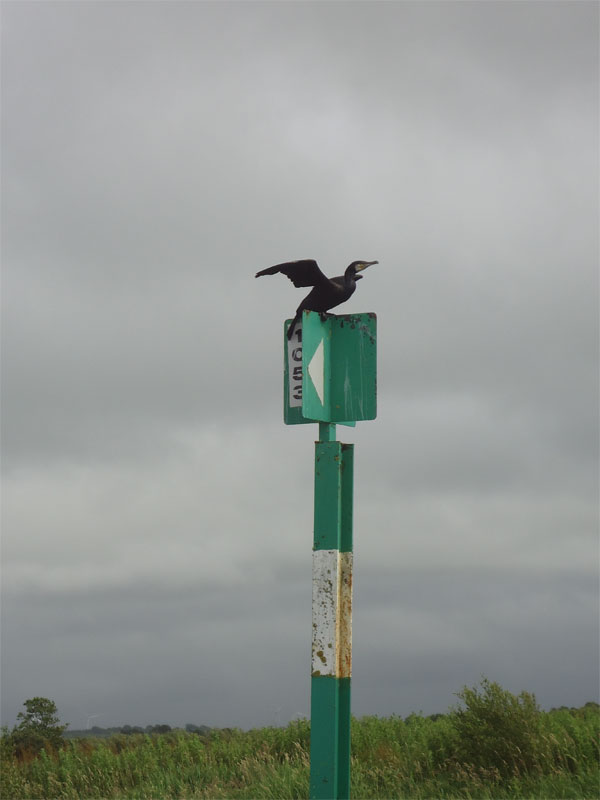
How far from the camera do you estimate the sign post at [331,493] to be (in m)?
5.70

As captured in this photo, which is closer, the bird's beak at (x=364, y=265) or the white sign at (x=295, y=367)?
the white sign at (x=295, y=367)

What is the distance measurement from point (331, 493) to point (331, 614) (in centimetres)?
79

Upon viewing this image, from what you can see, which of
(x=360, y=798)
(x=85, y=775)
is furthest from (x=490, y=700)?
(x=85, y=775)

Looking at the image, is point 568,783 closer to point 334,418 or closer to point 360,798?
point 360,798

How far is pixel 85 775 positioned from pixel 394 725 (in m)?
5.06

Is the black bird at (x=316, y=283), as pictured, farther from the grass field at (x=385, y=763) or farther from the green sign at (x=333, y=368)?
the grass field at (x=385, y=763)

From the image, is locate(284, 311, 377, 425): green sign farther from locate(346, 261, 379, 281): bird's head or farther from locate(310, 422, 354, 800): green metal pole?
locate(346, 261, 379, 281): bird's head

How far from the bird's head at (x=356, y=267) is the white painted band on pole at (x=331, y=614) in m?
2.24

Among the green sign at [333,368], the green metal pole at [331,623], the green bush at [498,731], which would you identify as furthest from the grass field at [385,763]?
the green sign at [333,368]

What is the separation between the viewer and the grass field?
37.2 feet

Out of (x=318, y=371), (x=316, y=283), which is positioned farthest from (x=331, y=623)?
(x=316, y=283)

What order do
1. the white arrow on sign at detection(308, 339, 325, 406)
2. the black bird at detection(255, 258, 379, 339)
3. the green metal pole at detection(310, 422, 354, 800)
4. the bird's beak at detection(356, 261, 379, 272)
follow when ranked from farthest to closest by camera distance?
the bird's beak at detection(356, 261, 379, 272), the black bird at detection(255, 258, 379, 339), the white arrow on sign at detection(308, 339, 325, 406), the green metal pole at detection(310, 422, 354, 800)

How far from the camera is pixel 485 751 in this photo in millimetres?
12297

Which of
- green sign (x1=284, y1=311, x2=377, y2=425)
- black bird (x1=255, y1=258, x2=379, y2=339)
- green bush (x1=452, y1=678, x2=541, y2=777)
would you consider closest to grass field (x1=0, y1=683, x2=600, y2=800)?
green bush (x1=452, y1=678, x2=541, y2=777)
